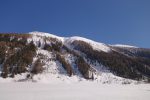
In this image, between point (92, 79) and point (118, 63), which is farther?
point (118, 63)

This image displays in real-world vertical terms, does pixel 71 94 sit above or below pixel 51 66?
below


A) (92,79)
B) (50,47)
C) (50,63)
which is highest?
(50,47)

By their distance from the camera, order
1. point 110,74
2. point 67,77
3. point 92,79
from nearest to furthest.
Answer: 1. point 67,77
2. point 92,79
3. point 110,74

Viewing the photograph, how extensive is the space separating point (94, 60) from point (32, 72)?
6605cm

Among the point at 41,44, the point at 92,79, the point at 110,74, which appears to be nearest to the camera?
the point at 92,79

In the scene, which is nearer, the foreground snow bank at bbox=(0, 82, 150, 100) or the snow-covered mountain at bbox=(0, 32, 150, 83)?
the foreground snow bank at bbox=(0, 82, 150, 100)

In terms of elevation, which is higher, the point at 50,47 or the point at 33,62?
the point at 50,47

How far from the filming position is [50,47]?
17238cm

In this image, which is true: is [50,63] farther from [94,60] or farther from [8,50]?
[94,60]

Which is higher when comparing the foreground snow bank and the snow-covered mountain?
the snow-covered mountain

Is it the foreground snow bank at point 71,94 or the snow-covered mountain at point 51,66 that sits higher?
the snow-covered mountain at point 51,66

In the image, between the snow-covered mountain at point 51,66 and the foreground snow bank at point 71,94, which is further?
the snow-covered mountain at point 51,66

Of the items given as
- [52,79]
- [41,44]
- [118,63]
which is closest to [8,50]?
[52,79]

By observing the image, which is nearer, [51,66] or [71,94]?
[71,94]
